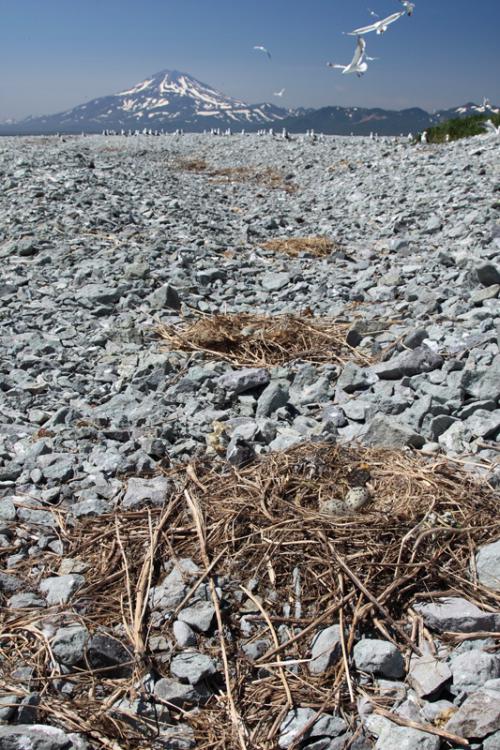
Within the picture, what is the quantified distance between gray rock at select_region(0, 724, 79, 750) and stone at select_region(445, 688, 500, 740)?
3.52ft

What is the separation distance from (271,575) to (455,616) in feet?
2.12

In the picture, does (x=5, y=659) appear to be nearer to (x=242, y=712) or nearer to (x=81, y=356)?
(x=242, y=712)

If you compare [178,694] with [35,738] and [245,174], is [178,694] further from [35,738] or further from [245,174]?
[245,174]

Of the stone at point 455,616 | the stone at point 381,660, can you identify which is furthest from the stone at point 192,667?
the stone at point 455,616

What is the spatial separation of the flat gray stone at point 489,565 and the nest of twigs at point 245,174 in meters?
12.7

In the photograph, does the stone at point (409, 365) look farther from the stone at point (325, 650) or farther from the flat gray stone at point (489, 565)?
the stone at point (325, 650)

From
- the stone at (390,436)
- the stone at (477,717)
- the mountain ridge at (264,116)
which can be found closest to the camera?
the stone at (477,717)

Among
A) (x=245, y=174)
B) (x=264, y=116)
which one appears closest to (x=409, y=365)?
(x=245, y=174)

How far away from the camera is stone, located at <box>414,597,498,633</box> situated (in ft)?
6.67

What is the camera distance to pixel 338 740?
5.87 ft

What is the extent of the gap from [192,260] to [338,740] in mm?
5897

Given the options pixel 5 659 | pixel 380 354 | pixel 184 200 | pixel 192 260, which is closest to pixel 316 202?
pixel 184 200

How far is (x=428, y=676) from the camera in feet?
6.20

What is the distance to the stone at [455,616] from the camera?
6.67 feet
